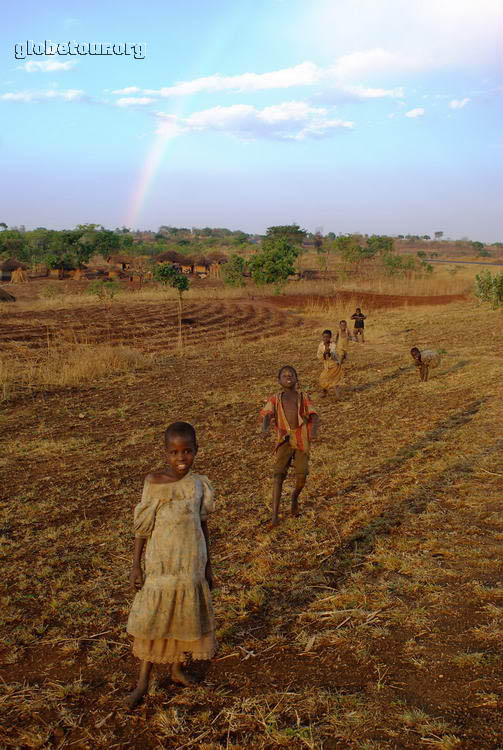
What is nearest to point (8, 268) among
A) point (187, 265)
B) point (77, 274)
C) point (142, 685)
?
point (77, 274)

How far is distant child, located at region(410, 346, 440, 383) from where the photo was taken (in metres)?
9.77

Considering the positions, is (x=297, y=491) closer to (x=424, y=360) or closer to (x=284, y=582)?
(x=284, y=582)

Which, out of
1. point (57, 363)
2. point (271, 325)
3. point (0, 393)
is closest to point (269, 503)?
point (0, 393)

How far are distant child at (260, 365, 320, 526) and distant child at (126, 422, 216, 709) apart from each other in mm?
1940

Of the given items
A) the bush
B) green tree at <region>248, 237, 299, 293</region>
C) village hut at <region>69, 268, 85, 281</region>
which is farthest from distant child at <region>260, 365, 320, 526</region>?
village hut at <region>69, 268, 85, 281</region>

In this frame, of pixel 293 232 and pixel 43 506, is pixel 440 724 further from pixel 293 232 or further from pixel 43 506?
pixel 293 232

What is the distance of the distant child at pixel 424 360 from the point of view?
9773 mm

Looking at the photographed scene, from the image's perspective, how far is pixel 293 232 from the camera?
6431cm

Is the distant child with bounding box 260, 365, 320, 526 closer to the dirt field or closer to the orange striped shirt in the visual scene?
the orange striped shirt

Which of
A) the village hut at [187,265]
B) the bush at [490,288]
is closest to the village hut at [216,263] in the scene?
the village hut at [187,265]

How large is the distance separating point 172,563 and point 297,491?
2377mm

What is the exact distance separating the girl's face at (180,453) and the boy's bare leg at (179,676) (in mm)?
943

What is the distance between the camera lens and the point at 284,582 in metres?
3.67

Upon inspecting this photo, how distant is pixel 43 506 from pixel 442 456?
4.00m
